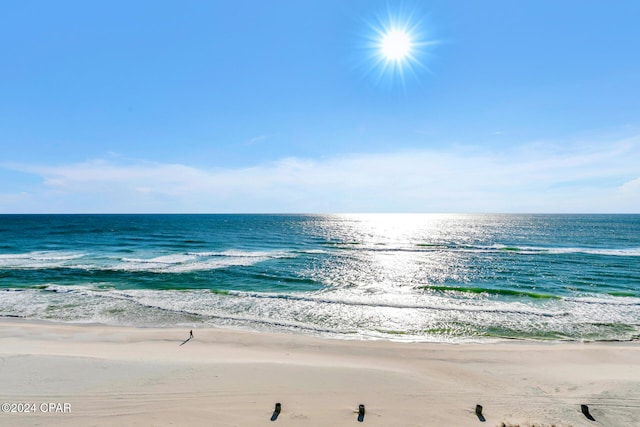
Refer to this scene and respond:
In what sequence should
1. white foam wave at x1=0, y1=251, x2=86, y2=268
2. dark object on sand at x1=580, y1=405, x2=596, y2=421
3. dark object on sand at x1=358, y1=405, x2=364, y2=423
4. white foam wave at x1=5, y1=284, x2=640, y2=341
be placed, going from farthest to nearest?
white foam wave at x1=0, y1=251, x2=86, y2=268 < white foam wave at x1=5, y1=284, x2=640, y2=341 < dark object on sand at x1=580, y1=405, x2=596, y2=421 < dark object on sand at x1=358, y1=405, x2=364, y2=423

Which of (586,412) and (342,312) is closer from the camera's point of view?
(586,412)

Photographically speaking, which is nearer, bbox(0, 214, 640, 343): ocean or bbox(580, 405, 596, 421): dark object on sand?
bbox(580, 405, 596, 421): dark object on sand

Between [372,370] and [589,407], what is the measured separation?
6715 millimetres

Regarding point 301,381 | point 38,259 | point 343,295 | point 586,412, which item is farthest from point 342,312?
point 38,259

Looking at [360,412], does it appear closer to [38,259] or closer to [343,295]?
[343,295]

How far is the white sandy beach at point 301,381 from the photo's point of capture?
8.67m

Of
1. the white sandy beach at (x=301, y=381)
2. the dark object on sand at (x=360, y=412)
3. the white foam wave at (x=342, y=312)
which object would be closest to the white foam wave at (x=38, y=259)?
the white foam wave at (x=342, y=312)

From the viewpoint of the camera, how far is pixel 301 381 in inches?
413

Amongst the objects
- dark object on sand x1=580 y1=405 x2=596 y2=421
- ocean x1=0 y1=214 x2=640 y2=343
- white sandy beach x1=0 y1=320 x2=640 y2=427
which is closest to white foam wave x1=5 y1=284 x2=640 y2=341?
ocean x1=0 y1=214 x2=640 y2=343

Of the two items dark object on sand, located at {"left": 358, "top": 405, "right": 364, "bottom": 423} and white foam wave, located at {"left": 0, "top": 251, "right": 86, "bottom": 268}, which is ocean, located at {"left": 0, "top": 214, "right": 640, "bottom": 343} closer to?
white foam wave, located at {"left": 0, "top": 251, "right": 86, "bottom": 268}

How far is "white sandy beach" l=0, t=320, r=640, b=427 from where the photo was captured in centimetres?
867

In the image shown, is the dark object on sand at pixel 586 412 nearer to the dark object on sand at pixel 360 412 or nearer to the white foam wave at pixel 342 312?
the white foam wave at pixel 342 312

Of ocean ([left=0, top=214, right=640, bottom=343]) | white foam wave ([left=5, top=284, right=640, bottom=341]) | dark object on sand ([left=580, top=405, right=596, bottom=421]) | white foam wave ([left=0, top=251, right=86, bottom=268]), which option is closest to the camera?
dark object on sand ([left=580, top=405, right=596, bottom=421])

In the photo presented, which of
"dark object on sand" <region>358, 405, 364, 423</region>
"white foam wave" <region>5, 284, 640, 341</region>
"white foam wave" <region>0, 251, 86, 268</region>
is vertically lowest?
"white foam wave" <region>5, 284, 640, 341</region>
